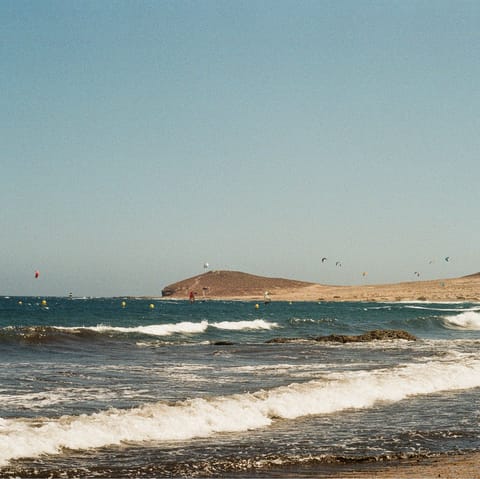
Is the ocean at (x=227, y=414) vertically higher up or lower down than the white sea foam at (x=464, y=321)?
higher up

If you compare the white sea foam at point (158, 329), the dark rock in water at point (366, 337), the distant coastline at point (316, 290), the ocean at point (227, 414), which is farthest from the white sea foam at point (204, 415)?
the distant coastline at point (316, 290)

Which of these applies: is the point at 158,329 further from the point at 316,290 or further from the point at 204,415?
the point at 316,290

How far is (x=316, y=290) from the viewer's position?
165 m

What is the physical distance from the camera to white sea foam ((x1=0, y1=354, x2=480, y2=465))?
35.9ft

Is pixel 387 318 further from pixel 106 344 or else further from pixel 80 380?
pixel 80 380

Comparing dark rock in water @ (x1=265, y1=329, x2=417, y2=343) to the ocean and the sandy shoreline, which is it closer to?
the ocean

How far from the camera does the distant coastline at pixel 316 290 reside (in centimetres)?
13775

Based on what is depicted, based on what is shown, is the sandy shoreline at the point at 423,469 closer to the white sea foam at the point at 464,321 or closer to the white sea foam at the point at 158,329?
the white sea foam at the point at 158,329

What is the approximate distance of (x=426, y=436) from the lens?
1198 centimetres

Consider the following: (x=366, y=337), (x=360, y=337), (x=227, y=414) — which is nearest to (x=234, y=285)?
(x=366, y=337)

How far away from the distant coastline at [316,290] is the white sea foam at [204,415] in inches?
Result: 4560

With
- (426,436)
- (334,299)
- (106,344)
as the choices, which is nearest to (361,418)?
(426,436)

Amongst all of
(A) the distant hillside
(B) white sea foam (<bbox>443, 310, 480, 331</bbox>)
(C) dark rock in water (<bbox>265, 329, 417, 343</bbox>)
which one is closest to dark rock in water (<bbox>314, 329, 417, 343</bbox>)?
(C) dark rock in water (<bbox>265, 329, 417, 343</bbox>)

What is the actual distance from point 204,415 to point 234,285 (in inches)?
6920
